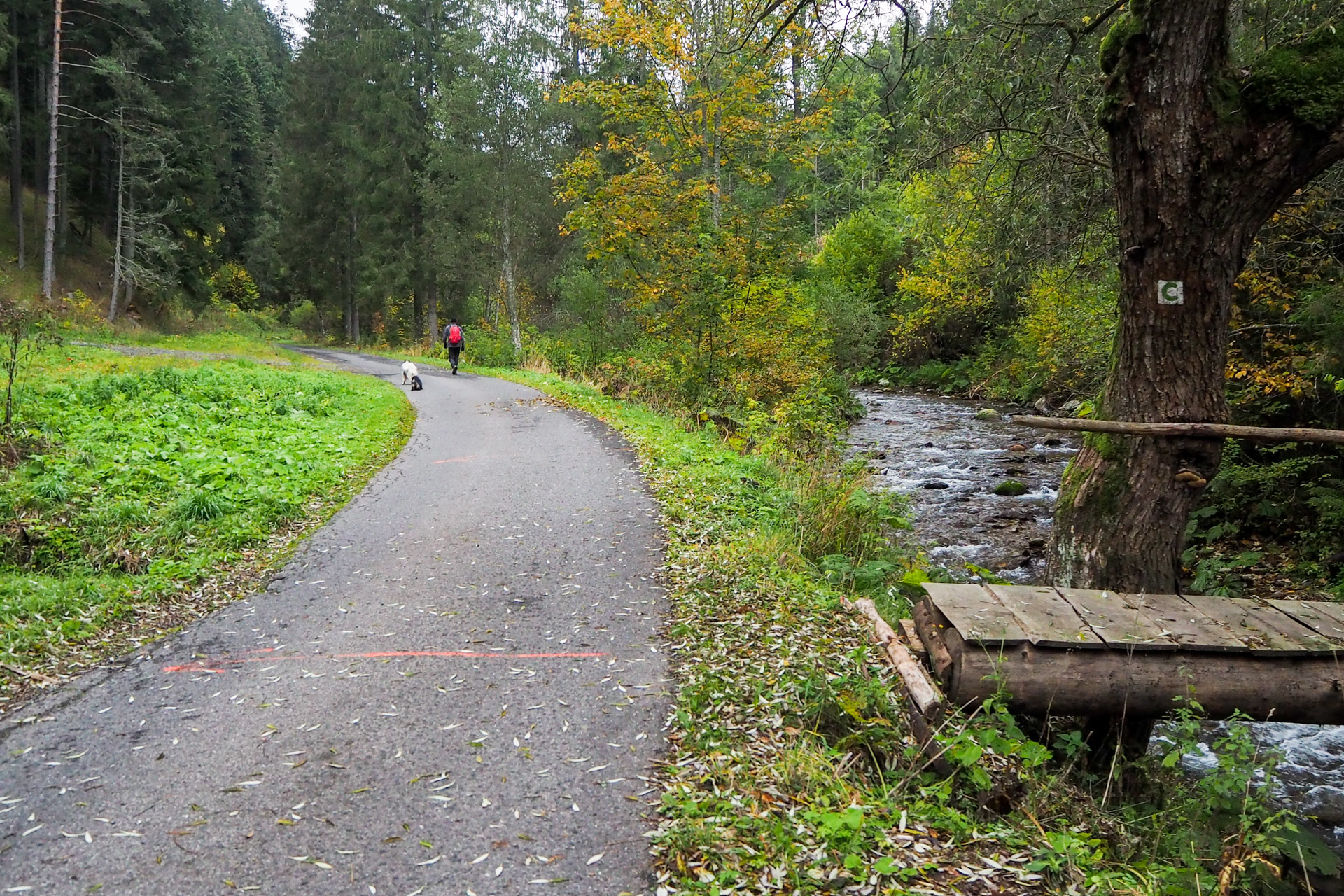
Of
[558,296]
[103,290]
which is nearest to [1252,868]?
[558,296]

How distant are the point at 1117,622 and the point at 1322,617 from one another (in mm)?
1399

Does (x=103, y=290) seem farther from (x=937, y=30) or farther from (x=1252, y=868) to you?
(x=1252, y=868)

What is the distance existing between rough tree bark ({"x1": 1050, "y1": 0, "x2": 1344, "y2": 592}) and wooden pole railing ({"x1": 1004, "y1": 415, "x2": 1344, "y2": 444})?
0.16 m

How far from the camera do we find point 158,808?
3.44 metres

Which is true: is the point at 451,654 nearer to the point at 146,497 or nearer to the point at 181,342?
the point at 146,497

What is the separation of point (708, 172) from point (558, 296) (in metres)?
15.0

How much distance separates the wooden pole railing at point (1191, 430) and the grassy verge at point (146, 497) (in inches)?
252

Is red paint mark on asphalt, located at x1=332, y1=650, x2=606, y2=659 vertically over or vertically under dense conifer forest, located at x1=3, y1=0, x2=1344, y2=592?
under

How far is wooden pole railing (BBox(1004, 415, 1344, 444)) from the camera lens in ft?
14.3

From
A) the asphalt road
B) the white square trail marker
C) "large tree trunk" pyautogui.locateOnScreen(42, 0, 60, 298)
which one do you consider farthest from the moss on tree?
"large tree trunk" pyautogui.locateOnScreen(42, 0, 60, 298)

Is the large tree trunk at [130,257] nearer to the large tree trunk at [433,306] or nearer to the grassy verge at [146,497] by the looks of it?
the large tree trunk at [433,306]

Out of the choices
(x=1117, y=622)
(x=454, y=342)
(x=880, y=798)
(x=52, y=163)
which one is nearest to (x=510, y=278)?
(x=454, y=342)

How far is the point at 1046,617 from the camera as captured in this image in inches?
167

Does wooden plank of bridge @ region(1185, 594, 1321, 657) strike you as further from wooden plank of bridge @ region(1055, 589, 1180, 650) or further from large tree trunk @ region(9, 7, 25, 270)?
large tree trunk @ region(9, 7, 25, 270)
